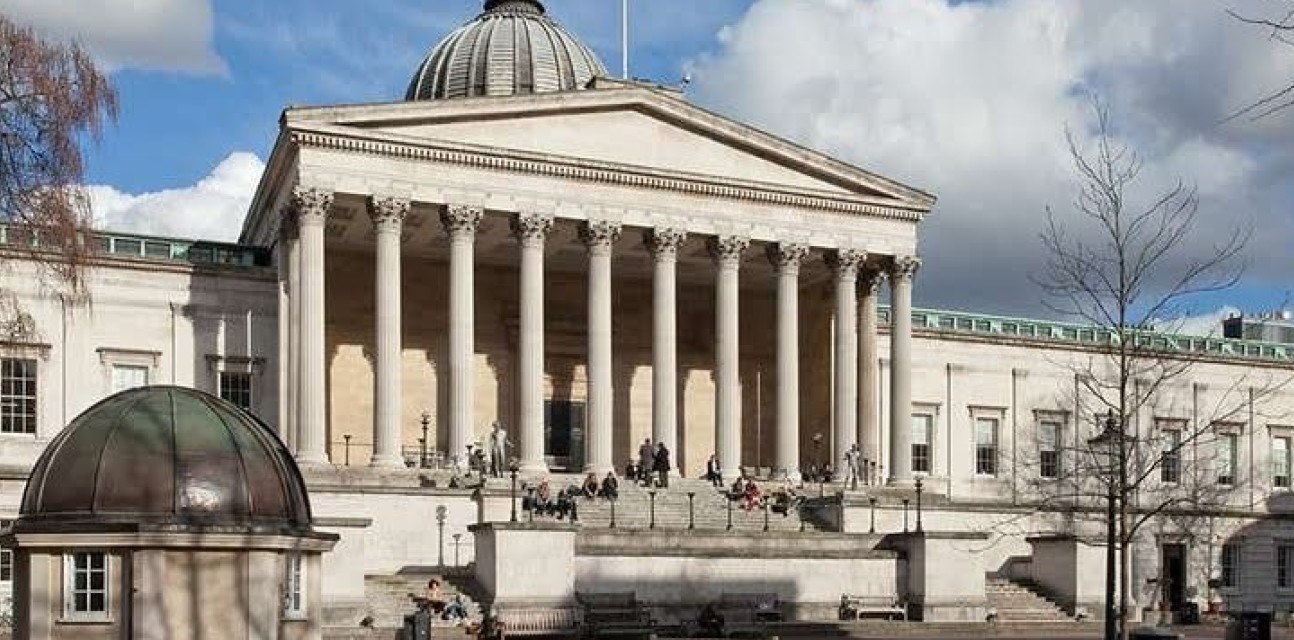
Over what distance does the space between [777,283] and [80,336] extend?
875 inches

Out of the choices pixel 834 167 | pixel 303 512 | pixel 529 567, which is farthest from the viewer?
pixel 834 167

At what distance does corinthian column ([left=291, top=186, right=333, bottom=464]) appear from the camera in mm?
50812

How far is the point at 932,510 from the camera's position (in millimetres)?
57219

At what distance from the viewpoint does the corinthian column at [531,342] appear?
53.8 meters

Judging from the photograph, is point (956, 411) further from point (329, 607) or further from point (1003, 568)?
point (329, 607)

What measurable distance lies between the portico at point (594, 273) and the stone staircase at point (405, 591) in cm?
665

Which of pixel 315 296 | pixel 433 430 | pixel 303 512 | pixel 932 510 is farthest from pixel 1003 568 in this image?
pixel 303 512

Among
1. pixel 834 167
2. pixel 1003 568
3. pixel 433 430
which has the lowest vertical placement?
pixel 1003 568

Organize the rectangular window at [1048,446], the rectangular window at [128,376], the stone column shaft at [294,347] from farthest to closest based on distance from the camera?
the rectangular window at [1048,446], the rectangular window at [128,376], the stone column shaft at [294,347]

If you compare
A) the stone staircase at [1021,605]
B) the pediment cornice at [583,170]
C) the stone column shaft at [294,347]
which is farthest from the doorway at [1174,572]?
the stone column shaft at [294,347]

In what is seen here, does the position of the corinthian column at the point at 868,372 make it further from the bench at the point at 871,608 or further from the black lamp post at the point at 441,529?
the black lamp post at the point at 441,529

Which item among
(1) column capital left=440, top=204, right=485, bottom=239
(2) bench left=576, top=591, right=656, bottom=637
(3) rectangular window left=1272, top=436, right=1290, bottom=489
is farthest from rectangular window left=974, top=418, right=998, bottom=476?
(2) bench left=576, top=591, right=656, bottom=637

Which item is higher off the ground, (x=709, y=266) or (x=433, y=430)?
(x=709, y=266)

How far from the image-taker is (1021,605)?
51344mm
